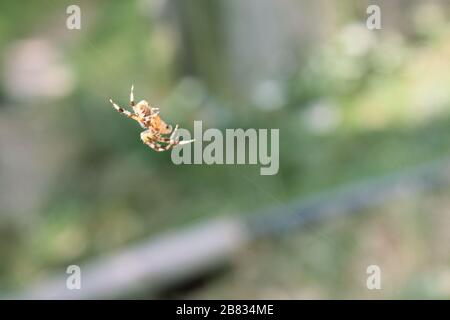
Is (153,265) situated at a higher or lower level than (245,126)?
lower

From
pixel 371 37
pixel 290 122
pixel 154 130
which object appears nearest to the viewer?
pixel 154 130

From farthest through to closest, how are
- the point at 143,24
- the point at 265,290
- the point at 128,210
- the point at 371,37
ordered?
the point at 143,24, the point at 371,37, the point at 128,210, the point at 265,290

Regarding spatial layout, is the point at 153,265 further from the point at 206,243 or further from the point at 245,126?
the point at 245,126

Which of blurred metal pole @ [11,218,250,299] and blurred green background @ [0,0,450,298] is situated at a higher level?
blurred green background @ [0,0,450,298]

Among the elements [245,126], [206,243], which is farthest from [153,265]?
[245,126]

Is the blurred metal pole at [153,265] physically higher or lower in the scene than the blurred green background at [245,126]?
lower
